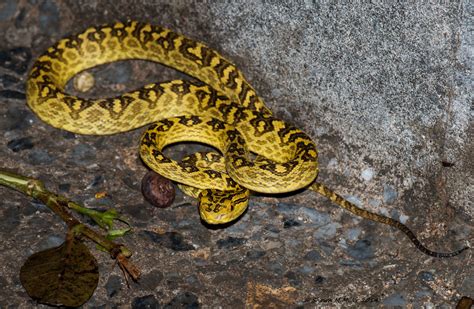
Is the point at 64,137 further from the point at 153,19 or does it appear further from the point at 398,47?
the point at 398,47

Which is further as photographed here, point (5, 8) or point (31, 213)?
point (5, 8)

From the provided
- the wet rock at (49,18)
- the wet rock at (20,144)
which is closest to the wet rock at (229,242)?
the wet rock at (20,144)

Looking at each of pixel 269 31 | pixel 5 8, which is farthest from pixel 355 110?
pixel 5 8

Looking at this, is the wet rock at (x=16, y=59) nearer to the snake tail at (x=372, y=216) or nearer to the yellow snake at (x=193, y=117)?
the yellow snake at (x=193, y=117)

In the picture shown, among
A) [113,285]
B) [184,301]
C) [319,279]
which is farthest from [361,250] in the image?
[113,285]

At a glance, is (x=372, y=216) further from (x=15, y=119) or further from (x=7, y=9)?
(x=7, y=9)

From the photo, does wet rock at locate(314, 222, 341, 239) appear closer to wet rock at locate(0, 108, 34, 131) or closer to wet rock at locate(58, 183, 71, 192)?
wet rock at locate(58, 183, 71, 192)

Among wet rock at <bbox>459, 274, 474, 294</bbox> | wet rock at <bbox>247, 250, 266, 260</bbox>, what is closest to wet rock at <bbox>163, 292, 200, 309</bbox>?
wet rock at <bbox>247, 250, 266, 260</bbox>
